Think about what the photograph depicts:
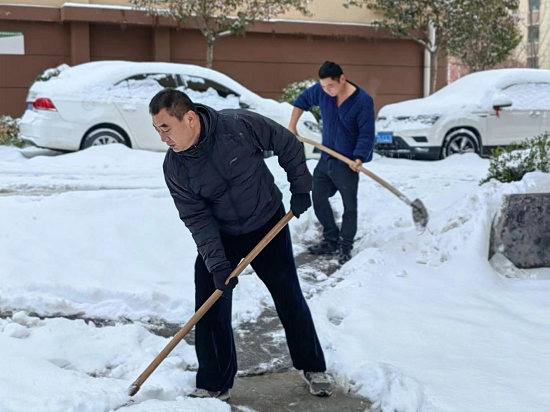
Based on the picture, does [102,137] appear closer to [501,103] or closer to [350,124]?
[350,124]

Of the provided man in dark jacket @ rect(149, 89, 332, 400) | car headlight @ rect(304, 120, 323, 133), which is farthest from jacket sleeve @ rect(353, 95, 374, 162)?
car headlight @ rect(304, 120, 323, 133)

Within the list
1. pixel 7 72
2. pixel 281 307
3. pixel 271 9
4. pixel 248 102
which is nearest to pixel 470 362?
pixel 281 307

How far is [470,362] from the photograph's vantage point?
12.7 feet

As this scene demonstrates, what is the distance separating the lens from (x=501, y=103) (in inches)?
456

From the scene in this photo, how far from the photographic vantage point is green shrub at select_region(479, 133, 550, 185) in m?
6.20

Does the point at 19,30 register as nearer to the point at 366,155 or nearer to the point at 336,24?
the point at 336,24

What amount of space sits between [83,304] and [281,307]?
175 cm

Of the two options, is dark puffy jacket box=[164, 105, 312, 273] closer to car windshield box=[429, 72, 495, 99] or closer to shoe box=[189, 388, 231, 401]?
shoe box=[189, 388, 231, 401]

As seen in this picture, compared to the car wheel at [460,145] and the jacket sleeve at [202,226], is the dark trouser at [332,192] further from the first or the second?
the car wheel at [460,145]

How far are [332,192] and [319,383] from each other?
121 inches

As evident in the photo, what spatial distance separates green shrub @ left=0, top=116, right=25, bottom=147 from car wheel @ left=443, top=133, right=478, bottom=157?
22.6 feet

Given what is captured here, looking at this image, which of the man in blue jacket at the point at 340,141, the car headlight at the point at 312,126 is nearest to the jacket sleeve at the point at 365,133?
the man in blue jacket at the point at 340,141

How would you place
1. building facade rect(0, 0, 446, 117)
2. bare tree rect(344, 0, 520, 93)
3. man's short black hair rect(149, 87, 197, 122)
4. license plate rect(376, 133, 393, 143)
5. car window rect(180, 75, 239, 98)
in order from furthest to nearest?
bare tree rect(344, 0, 520, 93)
building facade rect(0, 0, 446, 117)
license plate rect(376, 133, 393, 143)
car window rect(180, 75, 239, 98)
man's short black hair rect(149, 87, 197, 122)

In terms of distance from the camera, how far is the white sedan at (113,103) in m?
10.2
